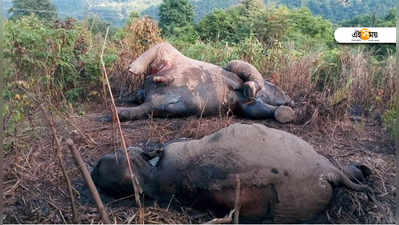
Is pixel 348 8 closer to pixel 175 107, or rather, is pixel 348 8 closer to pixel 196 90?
pixel 196 90

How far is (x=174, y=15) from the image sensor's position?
5730 mm

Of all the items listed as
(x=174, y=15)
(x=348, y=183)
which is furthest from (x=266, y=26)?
(x=348, y=183)

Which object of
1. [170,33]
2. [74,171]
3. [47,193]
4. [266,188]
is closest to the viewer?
[266,188]

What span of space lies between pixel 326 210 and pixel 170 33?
4438 mm

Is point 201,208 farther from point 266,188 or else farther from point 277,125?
point 277,125

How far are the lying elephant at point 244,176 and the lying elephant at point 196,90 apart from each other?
1092mm

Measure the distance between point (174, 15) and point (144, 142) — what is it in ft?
10.4

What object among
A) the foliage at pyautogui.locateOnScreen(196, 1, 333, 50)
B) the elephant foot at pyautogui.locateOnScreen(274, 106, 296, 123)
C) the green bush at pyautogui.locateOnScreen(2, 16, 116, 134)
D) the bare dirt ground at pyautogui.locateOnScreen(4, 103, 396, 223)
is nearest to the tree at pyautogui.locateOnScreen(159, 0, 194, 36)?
the foliage at pyautogui.locateOnScreen(196, 1, 333, 50)

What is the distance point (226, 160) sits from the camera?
217 centimetres

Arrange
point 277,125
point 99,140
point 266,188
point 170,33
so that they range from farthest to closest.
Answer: point 170,33 → point 277,125 → point 99,140 → point 266,188

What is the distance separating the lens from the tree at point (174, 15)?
5551mm

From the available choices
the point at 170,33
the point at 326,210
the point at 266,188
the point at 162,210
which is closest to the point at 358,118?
the point at 326,210

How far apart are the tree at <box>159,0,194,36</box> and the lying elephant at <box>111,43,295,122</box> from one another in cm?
193

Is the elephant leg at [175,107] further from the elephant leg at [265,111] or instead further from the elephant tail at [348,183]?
the elephant tail at [348,183]
